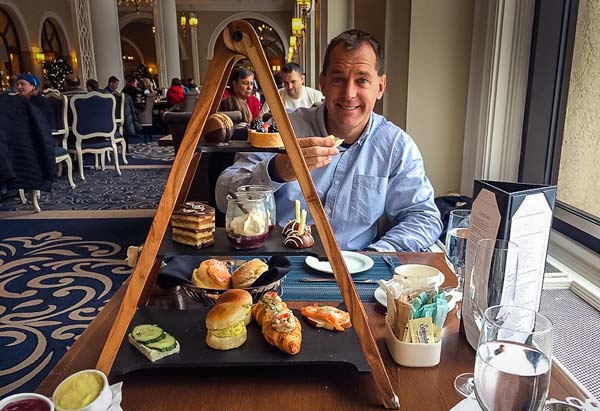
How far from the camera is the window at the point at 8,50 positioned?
13.1 meters

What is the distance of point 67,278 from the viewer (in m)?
3.09

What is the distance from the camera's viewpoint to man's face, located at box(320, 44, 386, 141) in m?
1.63

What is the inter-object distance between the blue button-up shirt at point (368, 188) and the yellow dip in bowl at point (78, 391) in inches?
38.3

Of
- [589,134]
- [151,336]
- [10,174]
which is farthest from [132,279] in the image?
[10,174]

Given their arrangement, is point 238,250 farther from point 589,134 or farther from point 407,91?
point 407,91

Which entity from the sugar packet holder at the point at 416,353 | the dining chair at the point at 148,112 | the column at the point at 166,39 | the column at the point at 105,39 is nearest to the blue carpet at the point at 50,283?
the sugar packet holder at the point at 416,353

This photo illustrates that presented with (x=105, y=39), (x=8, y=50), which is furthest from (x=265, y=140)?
(x=8, y=50)

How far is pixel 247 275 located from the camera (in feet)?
3.31

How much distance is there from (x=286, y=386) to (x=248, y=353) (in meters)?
0.08

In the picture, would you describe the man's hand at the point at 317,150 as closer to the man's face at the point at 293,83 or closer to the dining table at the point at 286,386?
the dining table at the point at 286,386

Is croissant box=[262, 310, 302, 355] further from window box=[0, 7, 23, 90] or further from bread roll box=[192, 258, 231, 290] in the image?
window box=[0, 7, 23, 90]

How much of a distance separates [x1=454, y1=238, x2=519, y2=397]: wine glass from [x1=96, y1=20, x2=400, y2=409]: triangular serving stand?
7.3 inches

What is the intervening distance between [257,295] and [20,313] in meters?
2.21

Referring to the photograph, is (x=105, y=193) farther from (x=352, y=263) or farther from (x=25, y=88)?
(x=352, y=263)
